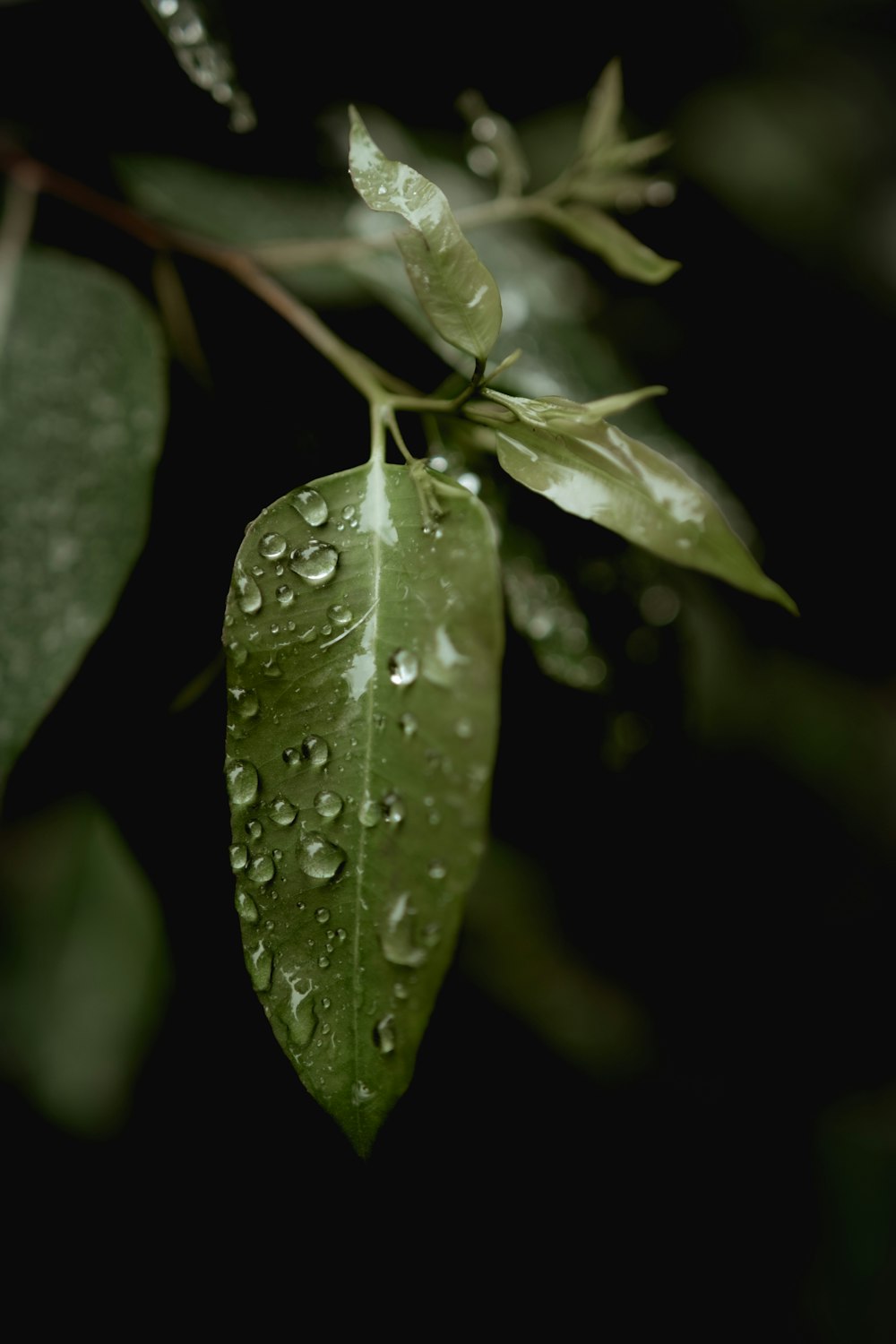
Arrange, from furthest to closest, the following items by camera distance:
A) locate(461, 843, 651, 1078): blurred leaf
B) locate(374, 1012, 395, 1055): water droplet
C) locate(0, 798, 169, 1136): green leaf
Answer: locate(461, 843, 651, 1078): blurred leaf, locate(0, 798, 169, 1136): green leaf, locate(374, 1012, 395, 1055): water droplet

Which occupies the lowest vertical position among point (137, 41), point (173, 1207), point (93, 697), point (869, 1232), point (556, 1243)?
point (869, 1232)

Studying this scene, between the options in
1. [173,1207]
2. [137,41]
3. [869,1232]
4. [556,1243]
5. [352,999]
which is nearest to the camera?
[352,999]

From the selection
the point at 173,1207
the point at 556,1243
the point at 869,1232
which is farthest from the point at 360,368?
the point at 869,1232

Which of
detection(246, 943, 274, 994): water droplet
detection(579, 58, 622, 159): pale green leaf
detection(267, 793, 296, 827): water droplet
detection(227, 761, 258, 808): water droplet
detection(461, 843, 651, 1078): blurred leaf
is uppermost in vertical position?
detection(579, 58, 622, 159): pale green leaf

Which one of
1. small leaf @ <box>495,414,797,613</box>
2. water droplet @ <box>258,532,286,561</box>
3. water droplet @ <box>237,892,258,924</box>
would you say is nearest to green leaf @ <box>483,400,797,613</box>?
small leaf @ <box>495,414,797,613</box>

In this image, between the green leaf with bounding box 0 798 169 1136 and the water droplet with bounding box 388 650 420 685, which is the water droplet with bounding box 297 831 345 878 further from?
the green leaf with bounding box 0 798 169 1136

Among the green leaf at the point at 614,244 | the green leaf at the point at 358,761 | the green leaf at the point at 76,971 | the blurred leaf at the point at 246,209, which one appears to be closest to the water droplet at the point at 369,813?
the green leaf at the point at 358,761

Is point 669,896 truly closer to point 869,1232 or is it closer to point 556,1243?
point 556,1243

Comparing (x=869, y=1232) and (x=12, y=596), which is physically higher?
(x=12, y=596)
